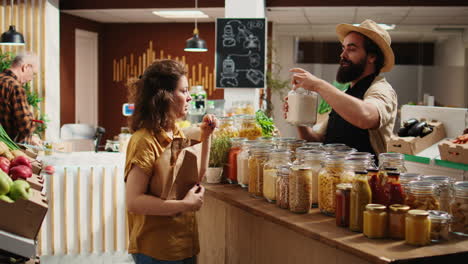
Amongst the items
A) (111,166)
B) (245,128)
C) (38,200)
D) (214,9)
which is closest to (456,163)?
(245,128)

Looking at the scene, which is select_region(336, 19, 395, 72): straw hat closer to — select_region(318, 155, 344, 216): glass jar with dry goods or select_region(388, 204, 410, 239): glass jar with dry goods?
select_region(318, 155, 344, 216): glass jar with dry goods

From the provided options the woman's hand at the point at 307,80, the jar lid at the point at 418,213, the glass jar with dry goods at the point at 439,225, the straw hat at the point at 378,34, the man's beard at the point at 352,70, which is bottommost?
the glass jar with dry goods at the point at 439,225

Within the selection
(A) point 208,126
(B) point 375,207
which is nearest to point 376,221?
(B) point 375,207

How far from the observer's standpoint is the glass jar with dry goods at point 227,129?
9.32ft

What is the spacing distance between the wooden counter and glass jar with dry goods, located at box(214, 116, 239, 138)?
27 cm

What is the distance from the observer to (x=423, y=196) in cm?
179

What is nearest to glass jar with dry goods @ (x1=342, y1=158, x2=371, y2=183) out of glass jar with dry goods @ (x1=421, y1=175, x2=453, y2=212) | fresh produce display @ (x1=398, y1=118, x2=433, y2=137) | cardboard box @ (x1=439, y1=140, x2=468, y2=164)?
glass jar with dry goods @ (x1=421, y1=175, x2=453, y2=212)

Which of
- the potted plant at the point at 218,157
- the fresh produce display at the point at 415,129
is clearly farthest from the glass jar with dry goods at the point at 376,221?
the fresh produce display at the point at 415,129

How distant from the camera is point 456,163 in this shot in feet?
12.5

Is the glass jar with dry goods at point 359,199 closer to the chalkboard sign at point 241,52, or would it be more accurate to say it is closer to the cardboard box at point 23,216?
the cardboard box at point 23,216

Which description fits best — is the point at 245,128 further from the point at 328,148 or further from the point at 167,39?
the point at 167,39

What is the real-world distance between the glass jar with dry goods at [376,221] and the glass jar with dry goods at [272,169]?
553mm

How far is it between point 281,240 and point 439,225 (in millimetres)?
628

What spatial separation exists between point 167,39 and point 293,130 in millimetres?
2974
